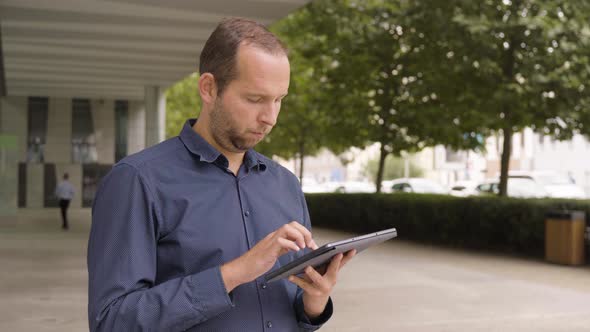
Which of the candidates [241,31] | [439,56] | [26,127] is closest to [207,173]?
[241,31]

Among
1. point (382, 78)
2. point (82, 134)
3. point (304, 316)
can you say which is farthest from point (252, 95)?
point (82, 134)

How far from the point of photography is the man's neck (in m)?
2.00

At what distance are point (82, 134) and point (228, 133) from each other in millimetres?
35502

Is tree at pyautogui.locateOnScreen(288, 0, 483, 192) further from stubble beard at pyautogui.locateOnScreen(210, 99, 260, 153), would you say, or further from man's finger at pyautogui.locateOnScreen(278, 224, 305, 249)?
man's finger at pyautogui.locateOnScreen(278, 224, 305, 249)

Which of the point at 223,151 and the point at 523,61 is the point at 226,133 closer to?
the point at 223,151

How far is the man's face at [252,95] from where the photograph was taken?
1.85m

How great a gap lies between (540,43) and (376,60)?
5.61m

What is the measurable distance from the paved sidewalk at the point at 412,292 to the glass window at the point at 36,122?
20.2 m

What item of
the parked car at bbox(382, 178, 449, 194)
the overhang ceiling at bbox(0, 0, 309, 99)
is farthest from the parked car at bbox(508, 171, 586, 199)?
the overhang ceiling at bbox(0, 0, 309, 99)

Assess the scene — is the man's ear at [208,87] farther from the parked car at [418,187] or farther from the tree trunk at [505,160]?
the parked car at [418,187]

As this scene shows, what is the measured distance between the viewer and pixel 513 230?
604 inches

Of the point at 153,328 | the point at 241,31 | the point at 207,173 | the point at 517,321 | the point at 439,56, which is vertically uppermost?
the point at 439,56

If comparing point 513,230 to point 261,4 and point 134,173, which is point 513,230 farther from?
point 134,173

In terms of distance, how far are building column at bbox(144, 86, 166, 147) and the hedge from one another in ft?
31.6
